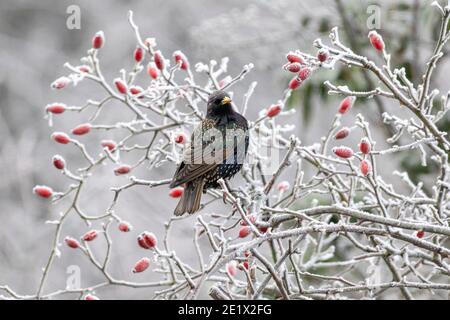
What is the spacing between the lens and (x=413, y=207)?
11.4 ft

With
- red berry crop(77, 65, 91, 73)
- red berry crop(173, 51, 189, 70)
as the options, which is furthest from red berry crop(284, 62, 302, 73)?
red berry crop(77, 65, 91, 73)

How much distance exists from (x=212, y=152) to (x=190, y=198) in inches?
13.0

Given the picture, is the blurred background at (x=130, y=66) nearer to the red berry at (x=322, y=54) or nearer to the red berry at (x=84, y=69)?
the red berry at (x=84, y=69)

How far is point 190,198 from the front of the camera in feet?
13.0

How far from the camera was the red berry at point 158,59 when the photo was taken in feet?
12.2

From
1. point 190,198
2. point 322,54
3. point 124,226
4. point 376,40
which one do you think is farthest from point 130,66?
point 322,54

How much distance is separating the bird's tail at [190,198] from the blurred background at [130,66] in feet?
6.04

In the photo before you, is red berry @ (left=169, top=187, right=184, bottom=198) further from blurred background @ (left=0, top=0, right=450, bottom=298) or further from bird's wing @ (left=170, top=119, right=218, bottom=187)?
blurred background @ (left=0, top=0, right=450, bottom=298)

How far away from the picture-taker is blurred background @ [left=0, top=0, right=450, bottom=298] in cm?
621

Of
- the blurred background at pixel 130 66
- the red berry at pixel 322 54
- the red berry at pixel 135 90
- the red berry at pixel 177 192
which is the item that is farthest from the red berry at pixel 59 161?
the blurred background at pixel 130 66

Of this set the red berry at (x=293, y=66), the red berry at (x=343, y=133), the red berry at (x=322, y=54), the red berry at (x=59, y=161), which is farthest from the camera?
the red berry at (x=59, y=161)

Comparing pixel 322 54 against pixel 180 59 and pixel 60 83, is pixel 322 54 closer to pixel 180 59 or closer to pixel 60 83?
pixel 180 59
